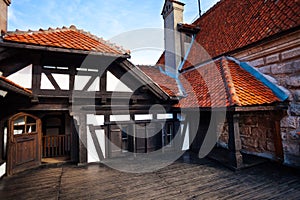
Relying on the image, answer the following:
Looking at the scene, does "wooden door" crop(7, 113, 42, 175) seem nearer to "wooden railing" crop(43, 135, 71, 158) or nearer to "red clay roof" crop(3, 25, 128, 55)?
"wooden railing" crop(43, 135, 71, 158)

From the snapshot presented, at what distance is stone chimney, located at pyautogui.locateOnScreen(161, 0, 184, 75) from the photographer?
943 cm

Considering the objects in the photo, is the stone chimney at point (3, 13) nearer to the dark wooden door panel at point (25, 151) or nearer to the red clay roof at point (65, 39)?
the red clay roof at point (65, 39)

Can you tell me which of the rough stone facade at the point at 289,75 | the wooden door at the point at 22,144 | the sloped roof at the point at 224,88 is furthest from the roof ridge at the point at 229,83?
the wooden door at the point at 22,144

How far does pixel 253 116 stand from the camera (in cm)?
596

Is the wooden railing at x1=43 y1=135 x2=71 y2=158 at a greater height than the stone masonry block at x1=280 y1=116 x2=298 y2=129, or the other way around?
the stone masonry block at x1=280 y1=116 x2=298 y2=129

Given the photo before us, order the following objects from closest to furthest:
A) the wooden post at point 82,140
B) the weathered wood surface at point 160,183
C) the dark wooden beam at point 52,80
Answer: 1. the weathered wood surface at point 160,183
2. the dark wooden beam at point 52,80
3. the wooden post at point 82,140

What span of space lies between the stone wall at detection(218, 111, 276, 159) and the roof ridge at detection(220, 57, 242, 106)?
5.50 ft

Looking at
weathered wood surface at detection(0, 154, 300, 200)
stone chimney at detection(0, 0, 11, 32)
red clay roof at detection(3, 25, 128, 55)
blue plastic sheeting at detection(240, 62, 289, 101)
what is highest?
stone chimney at detection(0, 0, 11, 32)

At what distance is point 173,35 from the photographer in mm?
9516

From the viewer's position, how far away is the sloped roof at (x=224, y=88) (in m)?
4.70

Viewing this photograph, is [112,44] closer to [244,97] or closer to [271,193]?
[244,97]

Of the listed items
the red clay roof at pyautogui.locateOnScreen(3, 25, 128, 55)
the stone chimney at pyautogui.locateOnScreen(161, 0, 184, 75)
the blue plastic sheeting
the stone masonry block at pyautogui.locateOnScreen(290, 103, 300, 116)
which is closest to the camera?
the red clay roof at pyautogui.locateOnScreen(3, 25, 128, 55)

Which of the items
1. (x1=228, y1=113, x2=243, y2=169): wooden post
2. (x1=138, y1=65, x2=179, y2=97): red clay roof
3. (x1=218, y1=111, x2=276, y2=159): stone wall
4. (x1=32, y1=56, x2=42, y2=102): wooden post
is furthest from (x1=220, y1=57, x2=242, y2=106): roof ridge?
(x1=32, y1=56, x2=42, y2=102): wooden post

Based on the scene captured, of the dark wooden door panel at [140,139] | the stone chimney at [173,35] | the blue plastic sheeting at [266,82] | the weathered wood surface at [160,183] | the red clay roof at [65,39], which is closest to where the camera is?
the weathered wood surface at [160,183]
